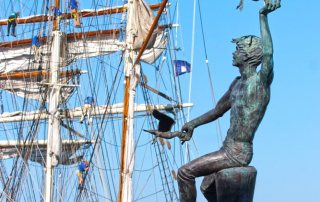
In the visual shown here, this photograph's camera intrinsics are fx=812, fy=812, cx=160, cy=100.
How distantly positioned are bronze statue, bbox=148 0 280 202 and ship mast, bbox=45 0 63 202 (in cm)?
3177

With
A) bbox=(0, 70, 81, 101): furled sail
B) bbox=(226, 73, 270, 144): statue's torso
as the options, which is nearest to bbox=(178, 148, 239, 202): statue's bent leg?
bbox=(226, 73, 270, 144): statue's torso

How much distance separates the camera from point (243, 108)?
7.98 m

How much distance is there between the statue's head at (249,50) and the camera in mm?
8164

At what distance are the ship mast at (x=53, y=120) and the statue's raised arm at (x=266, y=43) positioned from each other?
106ft

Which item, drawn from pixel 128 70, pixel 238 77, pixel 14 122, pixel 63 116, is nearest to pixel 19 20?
pixel 14 122

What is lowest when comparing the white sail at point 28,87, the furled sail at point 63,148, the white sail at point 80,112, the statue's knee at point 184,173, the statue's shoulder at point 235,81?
the furled sail at point 63,148

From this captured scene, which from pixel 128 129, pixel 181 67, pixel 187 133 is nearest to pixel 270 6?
pixel 187 133

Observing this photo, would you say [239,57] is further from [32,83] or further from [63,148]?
[32,83]

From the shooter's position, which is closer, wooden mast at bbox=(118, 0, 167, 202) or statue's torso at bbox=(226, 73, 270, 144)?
statue's torso at bbox=(226, 73, 270, 144)

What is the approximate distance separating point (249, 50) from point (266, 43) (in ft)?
1.01

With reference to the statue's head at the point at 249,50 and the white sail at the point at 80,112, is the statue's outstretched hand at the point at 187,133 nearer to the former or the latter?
the statue's head at the point at 249,50

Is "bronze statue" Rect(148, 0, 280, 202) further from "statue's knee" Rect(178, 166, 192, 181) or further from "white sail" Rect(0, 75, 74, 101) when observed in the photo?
"white sail" Rect(0, 75, 74, 101)

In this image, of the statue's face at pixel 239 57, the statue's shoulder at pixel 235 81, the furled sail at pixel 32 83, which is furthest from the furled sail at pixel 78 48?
the statue's face at pixel 239 57

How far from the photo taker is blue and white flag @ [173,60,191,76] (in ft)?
136
